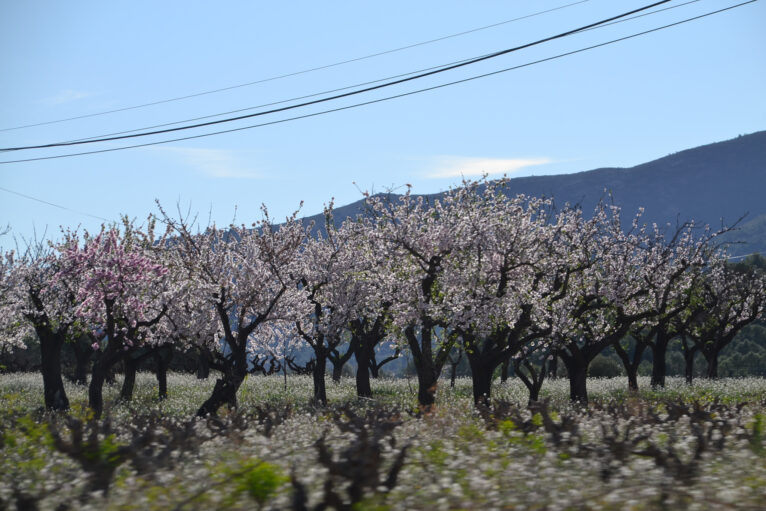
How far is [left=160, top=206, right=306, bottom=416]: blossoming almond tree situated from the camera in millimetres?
25625

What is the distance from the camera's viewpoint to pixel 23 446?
10.7 m

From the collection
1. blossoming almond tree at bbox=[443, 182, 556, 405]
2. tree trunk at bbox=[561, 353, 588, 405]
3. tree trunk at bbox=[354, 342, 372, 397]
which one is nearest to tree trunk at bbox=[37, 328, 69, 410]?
tree trunk at bbox=[354, 342, 372, 397]

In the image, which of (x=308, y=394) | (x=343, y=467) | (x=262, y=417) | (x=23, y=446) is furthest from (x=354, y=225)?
(x=343, y=467)

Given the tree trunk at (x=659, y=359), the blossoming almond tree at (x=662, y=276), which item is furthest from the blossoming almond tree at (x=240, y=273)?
the tree trunk at (x=659, y=359)

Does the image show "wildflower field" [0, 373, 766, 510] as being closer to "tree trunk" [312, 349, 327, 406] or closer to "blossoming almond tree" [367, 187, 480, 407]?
"blossoming almond tree" [367, 187, 480, 407]

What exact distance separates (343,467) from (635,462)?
3.63 m

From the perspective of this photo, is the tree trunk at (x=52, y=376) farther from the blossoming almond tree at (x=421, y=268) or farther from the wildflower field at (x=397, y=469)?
the wildflower field at (x=397, y=469)

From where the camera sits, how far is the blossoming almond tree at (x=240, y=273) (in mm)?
25625

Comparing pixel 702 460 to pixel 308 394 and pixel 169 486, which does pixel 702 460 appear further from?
pixel 308 394

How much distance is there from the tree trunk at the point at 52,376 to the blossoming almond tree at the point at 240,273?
29.5ft

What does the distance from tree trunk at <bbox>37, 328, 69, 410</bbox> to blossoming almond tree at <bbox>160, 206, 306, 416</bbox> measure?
9.00m

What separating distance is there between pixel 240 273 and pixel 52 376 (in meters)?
11.9

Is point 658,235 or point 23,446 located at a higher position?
point 658,235

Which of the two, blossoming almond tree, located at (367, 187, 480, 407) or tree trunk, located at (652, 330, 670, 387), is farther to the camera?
tree trunk, located at (652, 330, 670, 387)
